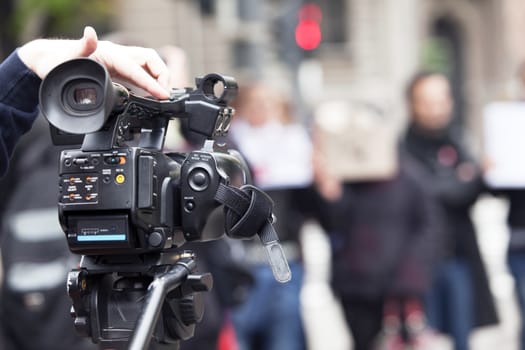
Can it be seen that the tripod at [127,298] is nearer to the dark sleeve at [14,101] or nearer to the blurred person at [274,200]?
the dark sleeve at [14,101]

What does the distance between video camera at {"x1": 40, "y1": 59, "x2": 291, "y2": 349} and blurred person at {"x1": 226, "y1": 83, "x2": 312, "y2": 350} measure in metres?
3.94

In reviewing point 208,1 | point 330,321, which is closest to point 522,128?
point 208,1

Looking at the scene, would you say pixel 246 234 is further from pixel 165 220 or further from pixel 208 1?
pixel 208 1

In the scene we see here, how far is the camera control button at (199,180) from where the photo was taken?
8.35 ft

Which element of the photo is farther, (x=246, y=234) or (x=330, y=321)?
(x=330, y=321)

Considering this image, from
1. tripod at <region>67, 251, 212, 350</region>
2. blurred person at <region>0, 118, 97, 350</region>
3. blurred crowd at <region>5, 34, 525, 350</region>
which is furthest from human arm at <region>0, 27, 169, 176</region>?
blurred crowd at <region>5, 34, 525, 350</region>

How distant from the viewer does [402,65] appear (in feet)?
99.9

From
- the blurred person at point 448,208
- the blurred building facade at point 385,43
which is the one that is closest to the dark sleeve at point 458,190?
the blurred person at point 448,208

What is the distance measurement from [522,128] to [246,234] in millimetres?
5134

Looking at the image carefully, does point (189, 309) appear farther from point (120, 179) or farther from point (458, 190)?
point (458, 190)

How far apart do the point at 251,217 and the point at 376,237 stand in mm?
4855

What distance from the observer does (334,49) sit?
3125 cm

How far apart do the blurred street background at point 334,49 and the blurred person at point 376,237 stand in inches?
10.3

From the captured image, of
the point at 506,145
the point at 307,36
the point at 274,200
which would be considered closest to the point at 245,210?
the point at 274,200
